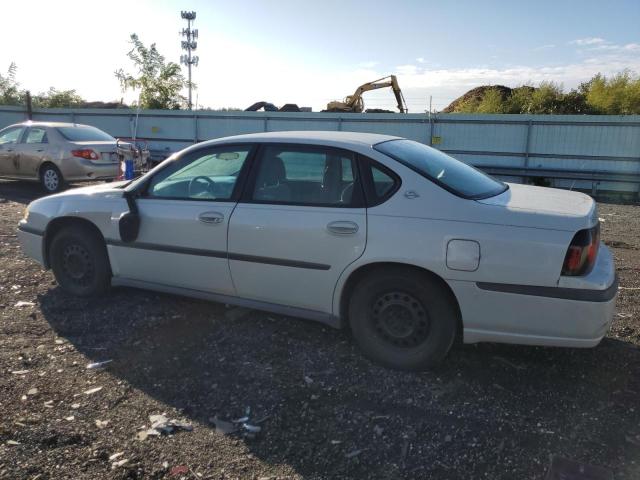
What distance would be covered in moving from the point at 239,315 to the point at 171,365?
0.93 meters

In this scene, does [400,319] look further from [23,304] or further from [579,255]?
[23,304]

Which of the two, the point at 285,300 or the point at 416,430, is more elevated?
the point at 285,300

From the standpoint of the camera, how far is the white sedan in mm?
3174

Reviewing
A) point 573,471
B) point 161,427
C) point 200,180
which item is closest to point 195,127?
point 200,180

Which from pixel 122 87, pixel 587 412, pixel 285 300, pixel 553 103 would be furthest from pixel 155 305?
pixel 122 87

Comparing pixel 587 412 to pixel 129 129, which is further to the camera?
pixel 129 129

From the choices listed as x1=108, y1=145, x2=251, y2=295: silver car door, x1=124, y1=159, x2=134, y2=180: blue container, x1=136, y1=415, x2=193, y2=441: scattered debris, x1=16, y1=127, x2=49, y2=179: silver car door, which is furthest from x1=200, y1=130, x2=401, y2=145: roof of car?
x1=16, y1=127, x2=49, y2=179: silver car door

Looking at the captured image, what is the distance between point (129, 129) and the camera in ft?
70.9

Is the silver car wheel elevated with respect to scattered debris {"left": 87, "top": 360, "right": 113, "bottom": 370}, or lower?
elevated

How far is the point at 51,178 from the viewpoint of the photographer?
11.4 metres

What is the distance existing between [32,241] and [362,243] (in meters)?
3.36

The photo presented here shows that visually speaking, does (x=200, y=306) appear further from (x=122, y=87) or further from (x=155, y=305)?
(x=122, y=87)

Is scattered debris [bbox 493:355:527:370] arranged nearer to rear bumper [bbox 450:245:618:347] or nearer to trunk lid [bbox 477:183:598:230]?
rear bumper [bbox 450:245:618:347]

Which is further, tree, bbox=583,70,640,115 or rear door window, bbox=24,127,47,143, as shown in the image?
tree, bbox=583,70,640,115
